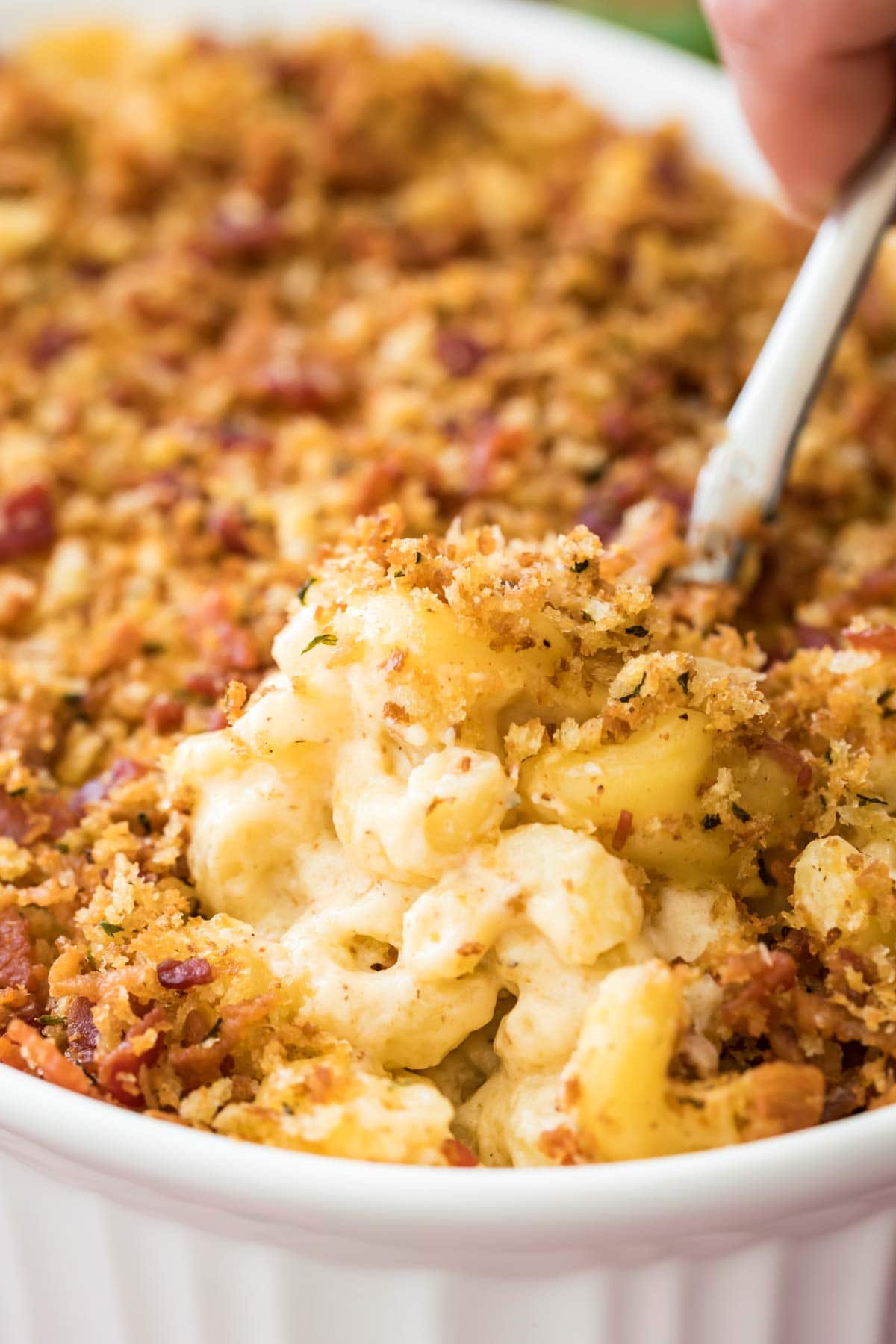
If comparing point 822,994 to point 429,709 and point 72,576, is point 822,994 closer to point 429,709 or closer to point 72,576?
point 429,709

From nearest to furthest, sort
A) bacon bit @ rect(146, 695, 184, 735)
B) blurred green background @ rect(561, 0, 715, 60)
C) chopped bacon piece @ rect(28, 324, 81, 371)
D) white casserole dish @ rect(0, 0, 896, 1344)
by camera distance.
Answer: white casserole dish @ rect(0, 0, 896, 1344) → bacon bit @ rect(146, 695, 184, 735) → chopped bacon piece @ rect(28, 324, 81, 371) → blurred green background @ rect(561, 0, 715, 60)

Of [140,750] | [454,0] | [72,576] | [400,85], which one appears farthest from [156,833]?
[454,0]

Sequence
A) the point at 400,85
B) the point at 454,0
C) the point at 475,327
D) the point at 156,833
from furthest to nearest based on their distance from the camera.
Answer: the point at 454,0
the point at 400,85
the point at 475,327
the point at 156,833

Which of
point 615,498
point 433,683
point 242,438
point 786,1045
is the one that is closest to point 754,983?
point 786,1045

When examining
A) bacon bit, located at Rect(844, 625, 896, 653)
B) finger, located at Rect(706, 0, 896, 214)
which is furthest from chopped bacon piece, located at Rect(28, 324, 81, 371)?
bacon bit, located at Rect(844, 625, 896, 653)

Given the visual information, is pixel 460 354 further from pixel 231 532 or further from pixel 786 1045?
pixel 786 1045

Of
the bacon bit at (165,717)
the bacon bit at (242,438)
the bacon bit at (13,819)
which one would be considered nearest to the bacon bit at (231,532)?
the bacon bit at (242,438)

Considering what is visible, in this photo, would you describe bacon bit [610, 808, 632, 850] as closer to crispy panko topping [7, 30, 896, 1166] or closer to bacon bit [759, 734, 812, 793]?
crispy panko topping [7, 30, 896, 1166]
